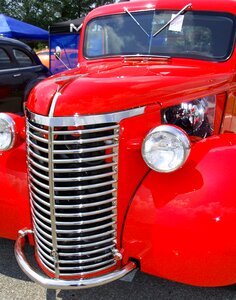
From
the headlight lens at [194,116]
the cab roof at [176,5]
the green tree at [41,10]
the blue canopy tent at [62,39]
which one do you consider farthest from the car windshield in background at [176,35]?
the green tree at [41,10]

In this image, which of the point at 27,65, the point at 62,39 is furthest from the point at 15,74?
the point at 62,39

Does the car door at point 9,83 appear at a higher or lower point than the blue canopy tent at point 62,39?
lower

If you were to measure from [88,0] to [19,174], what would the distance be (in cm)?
3330

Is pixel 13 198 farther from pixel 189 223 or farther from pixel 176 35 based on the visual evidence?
pixel 176 35

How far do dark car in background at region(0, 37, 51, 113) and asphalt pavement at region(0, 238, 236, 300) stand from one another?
4.89 meters

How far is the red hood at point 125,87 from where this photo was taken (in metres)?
2.22

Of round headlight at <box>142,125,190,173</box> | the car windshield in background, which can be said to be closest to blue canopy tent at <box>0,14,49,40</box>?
the car windshield in background

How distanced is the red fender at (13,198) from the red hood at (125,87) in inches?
22.4

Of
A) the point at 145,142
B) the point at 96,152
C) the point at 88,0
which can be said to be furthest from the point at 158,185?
the point at 88,0

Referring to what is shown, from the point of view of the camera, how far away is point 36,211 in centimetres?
249

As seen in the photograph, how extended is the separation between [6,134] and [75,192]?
820mm

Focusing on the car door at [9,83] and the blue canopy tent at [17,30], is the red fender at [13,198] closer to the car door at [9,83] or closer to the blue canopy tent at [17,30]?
the car door at [9,83]

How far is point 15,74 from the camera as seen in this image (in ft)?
24.4

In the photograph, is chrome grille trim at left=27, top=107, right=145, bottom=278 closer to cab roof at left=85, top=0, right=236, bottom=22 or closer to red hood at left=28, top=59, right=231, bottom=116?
red hood at left=28, top=59, right=231, bottom=116
